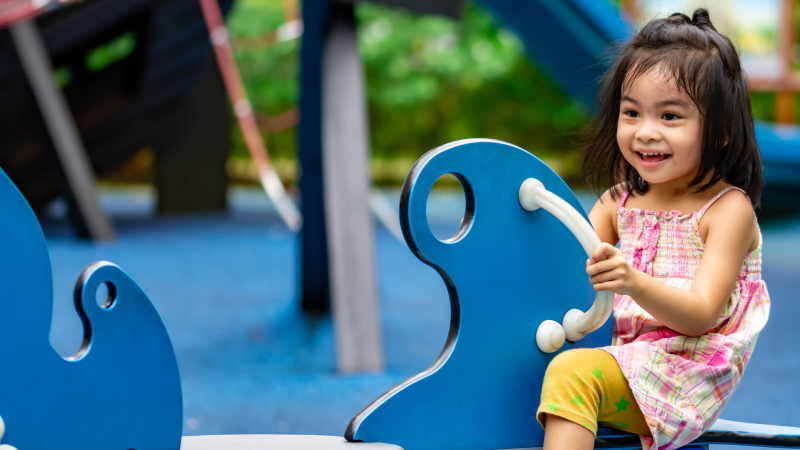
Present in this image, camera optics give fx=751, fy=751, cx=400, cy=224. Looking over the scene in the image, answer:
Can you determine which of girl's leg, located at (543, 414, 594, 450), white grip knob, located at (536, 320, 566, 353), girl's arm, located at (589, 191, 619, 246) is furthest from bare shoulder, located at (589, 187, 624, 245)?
girl's leg, located at (543, 414, 594, 450)

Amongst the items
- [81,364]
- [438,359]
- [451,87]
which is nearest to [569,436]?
[438,359]

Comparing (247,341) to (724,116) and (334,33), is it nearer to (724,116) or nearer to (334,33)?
(334,33)

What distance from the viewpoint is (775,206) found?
646cm

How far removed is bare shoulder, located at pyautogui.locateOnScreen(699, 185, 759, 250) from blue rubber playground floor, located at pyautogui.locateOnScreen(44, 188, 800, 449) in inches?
13.2

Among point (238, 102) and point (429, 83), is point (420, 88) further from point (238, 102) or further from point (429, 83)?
point (238, 102)

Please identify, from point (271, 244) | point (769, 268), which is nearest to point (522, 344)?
point (769, 268)

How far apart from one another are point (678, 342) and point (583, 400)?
176mm

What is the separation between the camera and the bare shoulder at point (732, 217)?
3.26ft

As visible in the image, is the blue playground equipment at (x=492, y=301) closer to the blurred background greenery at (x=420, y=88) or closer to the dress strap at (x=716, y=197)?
the dress strap at (x=716, y=197)

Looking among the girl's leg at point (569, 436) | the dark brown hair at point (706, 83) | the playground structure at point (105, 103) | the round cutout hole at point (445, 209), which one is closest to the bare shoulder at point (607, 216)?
the dark brown hair at point (706, 83)

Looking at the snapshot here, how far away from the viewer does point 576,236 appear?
918 mm

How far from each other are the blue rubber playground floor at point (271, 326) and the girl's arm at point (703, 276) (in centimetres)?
22

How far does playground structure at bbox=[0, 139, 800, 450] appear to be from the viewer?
2.69 ft

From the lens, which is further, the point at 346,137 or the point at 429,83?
the point at 429,83
